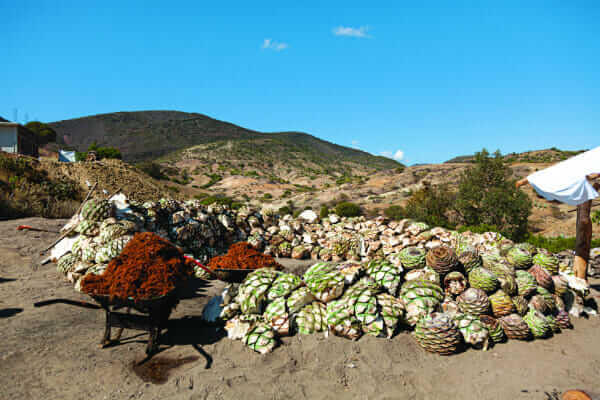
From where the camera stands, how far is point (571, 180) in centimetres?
472

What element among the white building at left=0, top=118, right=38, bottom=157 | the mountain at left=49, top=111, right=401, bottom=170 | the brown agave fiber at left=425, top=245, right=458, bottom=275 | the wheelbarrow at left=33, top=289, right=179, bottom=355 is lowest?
the wheelbarrow at left=33, top=289, right=179, bottom=355

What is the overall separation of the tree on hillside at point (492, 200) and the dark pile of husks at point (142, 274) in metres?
11.3

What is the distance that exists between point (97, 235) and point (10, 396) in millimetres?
3586

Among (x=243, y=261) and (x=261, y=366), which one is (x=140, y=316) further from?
(x=243, y=261)

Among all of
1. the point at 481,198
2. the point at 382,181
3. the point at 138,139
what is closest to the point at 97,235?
the point at 481,198

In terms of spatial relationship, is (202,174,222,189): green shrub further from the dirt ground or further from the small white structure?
the dirt ground

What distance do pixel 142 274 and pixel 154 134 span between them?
85.7 m

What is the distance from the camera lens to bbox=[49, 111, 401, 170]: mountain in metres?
72.8

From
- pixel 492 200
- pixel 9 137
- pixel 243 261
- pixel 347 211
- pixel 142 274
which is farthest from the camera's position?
pixel 9 137

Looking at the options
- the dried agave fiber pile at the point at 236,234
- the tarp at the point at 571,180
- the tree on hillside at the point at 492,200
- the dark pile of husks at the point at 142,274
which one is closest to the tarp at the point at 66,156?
the dried agave fiber pile at the point at 236,234

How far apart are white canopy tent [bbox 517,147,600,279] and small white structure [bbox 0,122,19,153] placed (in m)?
29.3

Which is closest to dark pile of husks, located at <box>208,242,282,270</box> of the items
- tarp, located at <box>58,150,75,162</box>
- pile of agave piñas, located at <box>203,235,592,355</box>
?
pile of agave piñas, located at <box>203,235,592,355</box>

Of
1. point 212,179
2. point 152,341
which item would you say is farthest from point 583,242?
point 212,179

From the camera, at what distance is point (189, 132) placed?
84.1 meters
